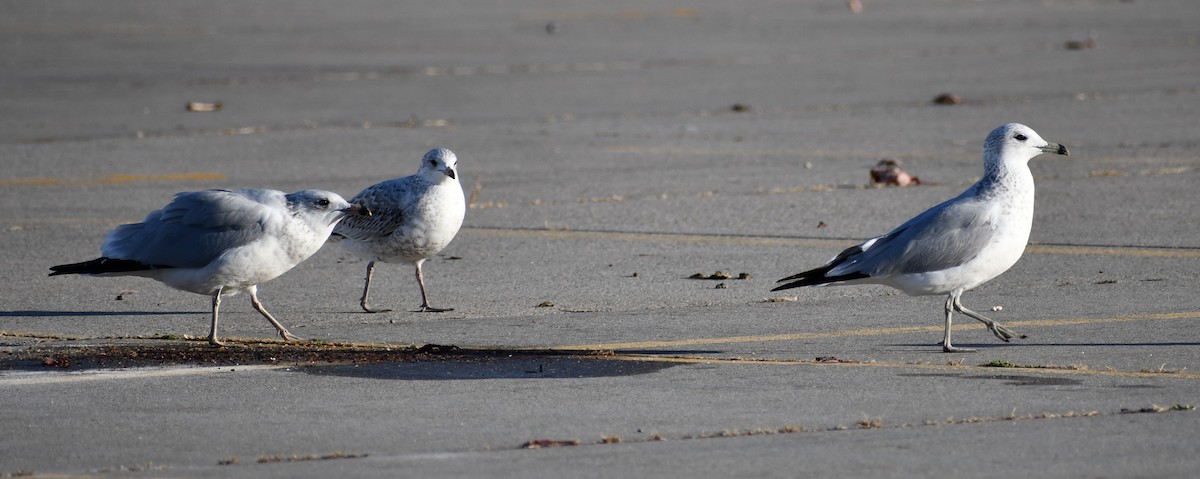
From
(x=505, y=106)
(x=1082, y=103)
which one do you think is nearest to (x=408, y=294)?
(x=505, y=106)

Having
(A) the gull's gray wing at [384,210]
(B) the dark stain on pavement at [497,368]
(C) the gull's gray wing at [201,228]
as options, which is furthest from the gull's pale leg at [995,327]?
(C) the gull's gray wing at [201,228]

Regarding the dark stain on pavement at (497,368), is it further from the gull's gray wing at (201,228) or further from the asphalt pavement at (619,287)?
the gull's gray wing at (201,228)

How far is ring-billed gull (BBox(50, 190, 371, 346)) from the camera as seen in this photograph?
8.74 m

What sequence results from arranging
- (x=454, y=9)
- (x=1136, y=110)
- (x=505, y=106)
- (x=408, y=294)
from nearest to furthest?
(x=408, y=294)
(x=1136, y=110)
(x=505, y=106)
(x=454, y=9)

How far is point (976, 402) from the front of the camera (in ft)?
23.4

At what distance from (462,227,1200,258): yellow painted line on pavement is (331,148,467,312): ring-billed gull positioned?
199 centimetres

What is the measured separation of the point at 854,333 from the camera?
8.80 meters

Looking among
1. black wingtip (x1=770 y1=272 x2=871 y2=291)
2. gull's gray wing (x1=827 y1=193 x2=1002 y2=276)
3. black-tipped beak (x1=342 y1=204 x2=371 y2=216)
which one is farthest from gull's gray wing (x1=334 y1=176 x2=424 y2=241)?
gull's gray wing (x1=827 y1=193 x2=1002 y2=276)

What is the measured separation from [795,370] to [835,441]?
1.35 m

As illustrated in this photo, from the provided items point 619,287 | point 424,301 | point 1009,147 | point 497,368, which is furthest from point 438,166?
point 1009,147

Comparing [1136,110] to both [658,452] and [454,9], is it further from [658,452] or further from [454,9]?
[454,9]

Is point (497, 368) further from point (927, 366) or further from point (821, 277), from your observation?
point (927, 366)

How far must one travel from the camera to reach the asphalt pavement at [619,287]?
661 centimetres

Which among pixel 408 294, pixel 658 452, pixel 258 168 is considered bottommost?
pixel 658 452
